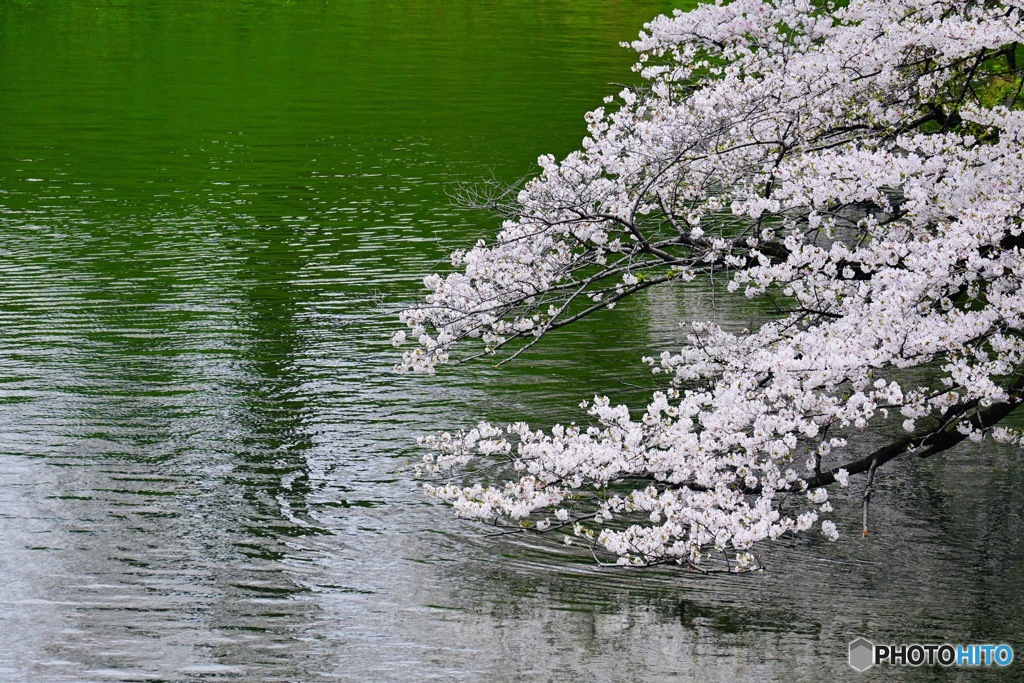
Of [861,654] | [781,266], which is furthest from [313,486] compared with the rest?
[861,654]

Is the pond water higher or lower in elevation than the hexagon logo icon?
higher

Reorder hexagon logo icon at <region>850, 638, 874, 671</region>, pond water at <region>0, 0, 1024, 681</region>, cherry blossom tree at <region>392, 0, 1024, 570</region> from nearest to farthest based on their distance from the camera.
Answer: cherry blossom tree at <region>392, 0, 1024, 570</region> → hexagon logo icon at <region>850, 638, 874, 671</region> → pond water at <region>0, 0, 1024, 681</region>

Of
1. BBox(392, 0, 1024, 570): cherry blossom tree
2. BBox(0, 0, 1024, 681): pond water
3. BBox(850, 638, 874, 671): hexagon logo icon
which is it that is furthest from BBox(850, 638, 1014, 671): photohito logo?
BBox(392, 0, 1024, 570): cherry blossom tree

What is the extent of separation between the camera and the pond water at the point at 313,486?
37.8 feet

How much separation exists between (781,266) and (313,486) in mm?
6031

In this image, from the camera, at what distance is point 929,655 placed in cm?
1136

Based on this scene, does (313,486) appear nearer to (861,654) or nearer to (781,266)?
(781,266)

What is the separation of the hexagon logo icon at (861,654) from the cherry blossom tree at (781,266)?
107 centimetres

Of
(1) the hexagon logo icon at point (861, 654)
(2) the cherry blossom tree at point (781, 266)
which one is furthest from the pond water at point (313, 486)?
(2) the cherry blossom tree at point (781, 266)

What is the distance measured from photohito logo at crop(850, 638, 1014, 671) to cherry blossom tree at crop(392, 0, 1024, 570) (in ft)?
3.65

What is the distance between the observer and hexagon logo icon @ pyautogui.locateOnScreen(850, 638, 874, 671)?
11180mm

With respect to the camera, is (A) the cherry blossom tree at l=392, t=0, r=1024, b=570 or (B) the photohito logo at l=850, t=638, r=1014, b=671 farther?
(B) the photohito logo at l=850, t=638, r=1014, b=671

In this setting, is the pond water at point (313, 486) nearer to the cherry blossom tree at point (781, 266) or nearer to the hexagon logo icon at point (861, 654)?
the hexagon logo icon at point (861, 654)

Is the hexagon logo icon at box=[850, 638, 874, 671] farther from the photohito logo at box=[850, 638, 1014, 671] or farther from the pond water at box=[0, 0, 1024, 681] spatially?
the pond water at box=[0, 0, 1024, 681]
